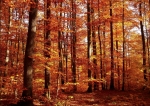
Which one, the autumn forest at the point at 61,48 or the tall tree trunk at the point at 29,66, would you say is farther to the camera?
the autumn forest at the point at 61,48

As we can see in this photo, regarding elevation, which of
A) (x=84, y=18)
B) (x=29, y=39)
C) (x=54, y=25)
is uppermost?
(x=84, y=18)

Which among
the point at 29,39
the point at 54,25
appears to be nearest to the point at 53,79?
the point at 54,25

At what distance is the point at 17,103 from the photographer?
33.8 feet

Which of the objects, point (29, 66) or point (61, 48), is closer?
point (29, 66)

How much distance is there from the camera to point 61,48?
1349cm

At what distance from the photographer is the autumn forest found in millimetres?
12180

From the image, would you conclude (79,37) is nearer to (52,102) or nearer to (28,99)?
(52,102)

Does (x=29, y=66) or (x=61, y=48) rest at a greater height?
(x=61, y=48)

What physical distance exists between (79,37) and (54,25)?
54.7ft

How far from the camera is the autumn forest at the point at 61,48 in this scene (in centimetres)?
1218

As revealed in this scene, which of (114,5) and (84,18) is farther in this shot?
(84,18)

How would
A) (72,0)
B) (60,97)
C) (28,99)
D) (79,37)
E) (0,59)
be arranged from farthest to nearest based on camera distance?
(79,37)
(72,0)
(0,59)
(60,97)
(28,99)

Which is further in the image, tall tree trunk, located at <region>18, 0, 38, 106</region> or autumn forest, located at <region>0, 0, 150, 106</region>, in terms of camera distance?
autumn forest, located at <region>0, 0, 150, 106</region>

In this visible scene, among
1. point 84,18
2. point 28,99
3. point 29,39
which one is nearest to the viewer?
point 28,99
